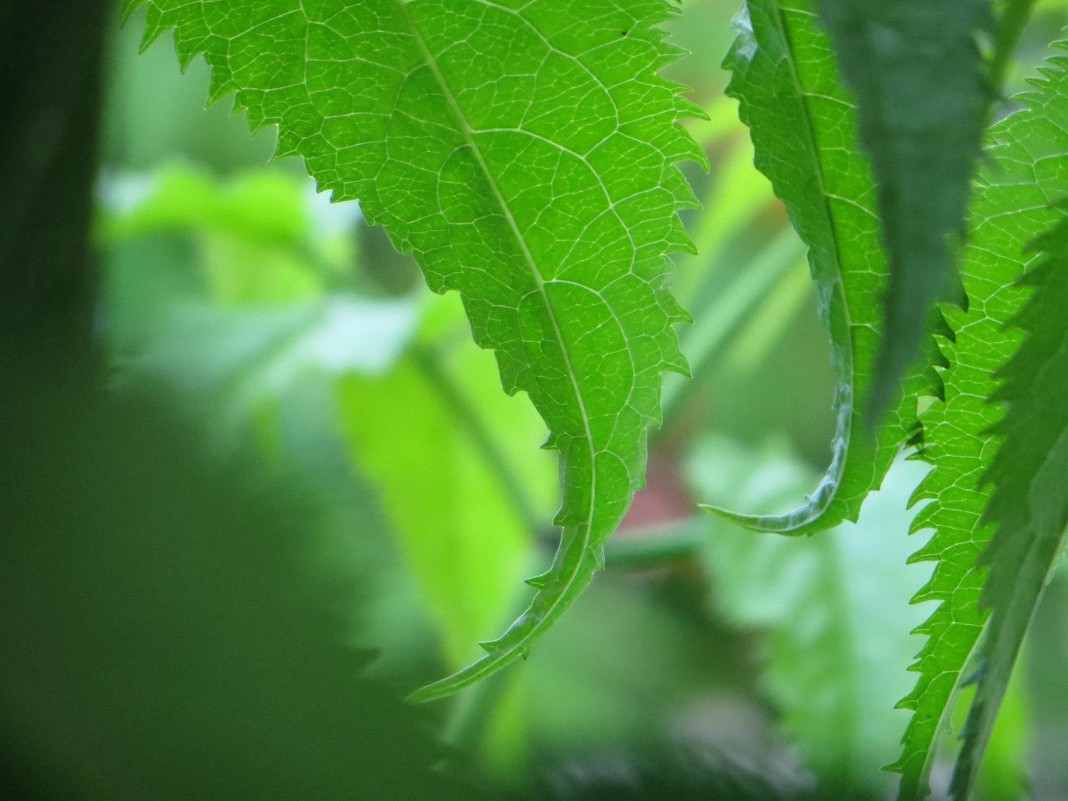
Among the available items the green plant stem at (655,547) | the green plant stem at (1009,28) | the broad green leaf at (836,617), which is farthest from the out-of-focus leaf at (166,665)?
the green plant stem at (655,547)

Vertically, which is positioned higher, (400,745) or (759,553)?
(759,553)

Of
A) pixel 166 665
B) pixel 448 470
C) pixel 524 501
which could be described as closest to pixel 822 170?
pixel 166 665

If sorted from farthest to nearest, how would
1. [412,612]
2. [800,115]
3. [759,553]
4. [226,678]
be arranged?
1. [412,612]
2. [759,553]
3. [800,115]
4. [226,678]

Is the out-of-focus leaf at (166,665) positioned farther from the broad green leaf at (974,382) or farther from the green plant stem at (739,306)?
the green plant stem at (739,306)

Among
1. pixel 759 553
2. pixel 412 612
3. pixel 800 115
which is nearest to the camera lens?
pixel 800 115

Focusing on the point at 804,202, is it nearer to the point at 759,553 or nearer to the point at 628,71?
the point at 628,71

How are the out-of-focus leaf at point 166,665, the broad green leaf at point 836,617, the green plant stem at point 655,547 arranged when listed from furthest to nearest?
1. the green plant stem at point 655,547
2. the broad green leaf at point 836,617
3. the out-of-focus leaf at point 166,665

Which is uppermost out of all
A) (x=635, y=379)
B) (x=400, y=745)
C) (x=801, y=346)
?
(x=801, y=346)

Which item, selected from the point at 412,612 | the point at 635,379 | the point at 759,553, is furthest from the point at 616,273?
the point at 412,612
